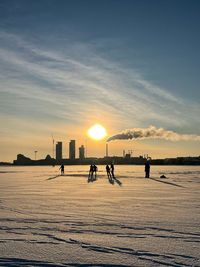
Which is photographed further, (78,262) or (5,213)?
(5,213)

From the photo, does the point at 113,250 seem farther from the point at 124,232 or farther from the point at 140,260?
the point at 124,232

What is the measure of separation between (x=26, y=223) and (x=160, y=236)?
12.4 ft

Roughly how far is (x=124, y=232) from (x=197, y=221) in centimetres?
251

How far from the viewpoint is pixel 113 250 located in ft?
18.3

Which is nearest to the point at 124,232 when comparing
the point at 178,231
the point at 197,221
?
the point at 178,231

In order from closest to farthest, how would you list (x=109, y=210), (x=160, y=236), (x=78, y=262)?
(x=78, y=262)
(x=160, y=236)
(x=109, y=210)

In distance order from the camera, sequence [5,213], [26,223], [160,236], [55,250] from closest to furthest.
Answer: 1. [55,250]
2. [160,236]
3. [26,223]
4. [5,213]

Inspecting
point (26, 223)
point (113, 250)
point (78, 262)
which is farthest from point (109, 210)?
point (78, 262)

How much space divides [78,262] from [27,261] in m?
0.89

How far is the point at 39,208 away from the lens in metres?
10.7

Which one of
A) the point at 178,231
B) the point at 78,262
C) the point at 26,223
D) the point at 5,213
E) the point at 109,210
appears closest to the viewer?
the point at 78,262

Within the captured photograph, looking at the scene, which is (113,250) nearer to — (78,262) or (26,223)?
(78,262)

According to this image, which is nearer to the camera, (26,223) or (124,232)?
(124,232)

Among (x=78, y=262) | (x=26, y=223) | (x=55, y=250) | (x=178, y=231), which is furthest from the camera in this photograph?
(x=26, y=223)
